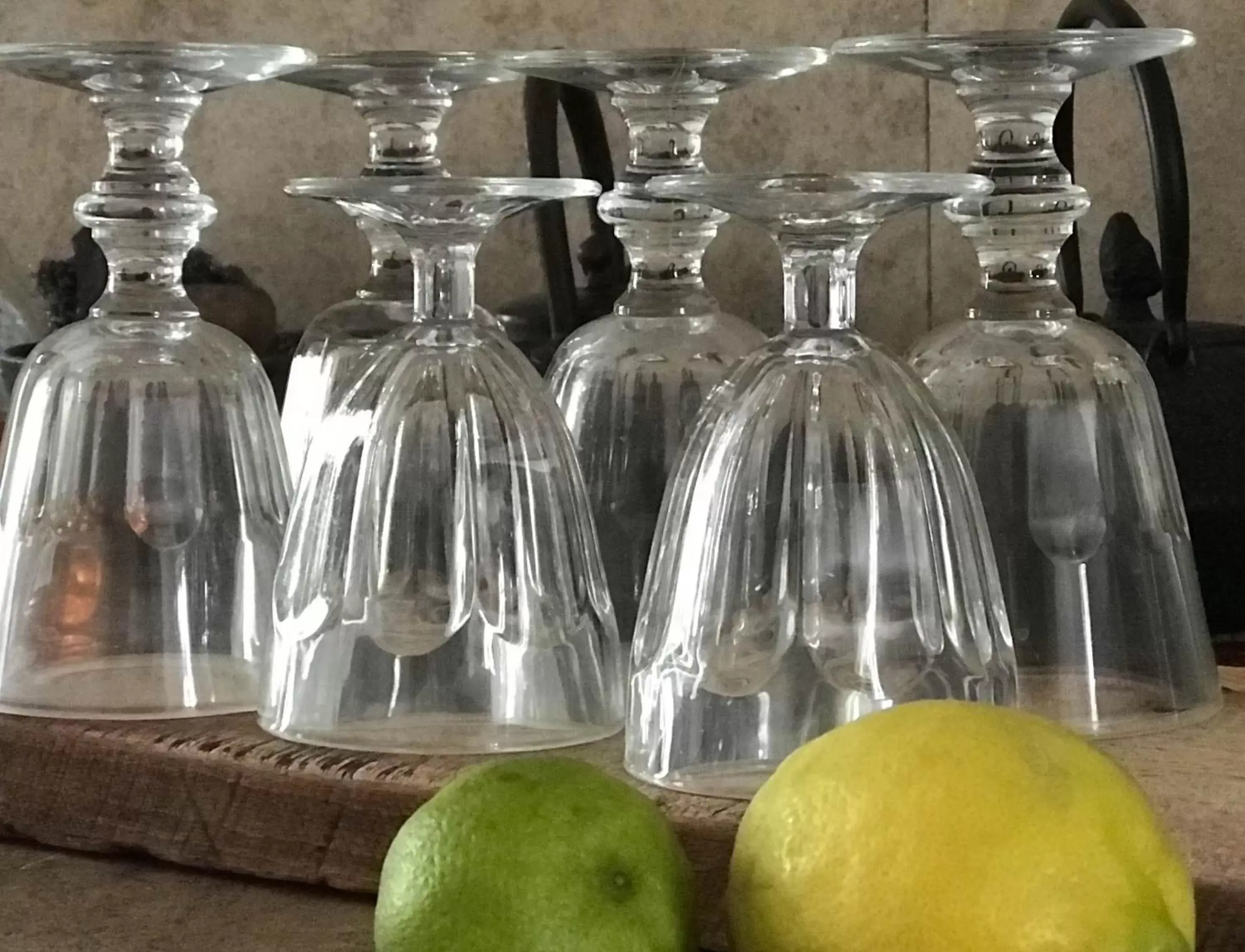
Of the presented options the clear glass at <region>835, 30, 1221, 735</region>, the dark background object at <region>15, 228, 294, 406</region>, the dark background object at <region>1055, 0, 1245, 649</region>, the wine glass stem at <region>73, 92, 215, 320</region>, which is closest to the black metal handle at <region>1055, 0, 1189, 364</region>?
the dark background object at <region>1055, 0, 1245, 649</region>

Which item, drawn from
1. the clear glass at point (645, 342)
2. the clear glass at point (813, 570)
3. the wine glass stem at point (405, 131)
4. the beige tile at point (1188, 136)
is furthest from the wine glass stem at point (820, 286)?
the beige tile at point (1188, 136)

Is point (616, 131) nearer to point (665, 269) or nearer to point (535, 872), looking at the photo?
point (665, 269)

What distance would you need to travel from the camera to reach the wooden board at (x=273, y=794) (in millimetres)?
597

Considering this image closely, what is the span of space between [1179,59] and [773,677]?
61 cm

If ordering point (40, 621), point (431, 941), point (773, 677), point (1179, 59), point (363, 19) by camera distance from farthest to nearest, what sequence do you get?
point (363, 19), point (1179, 59), point (40, 621), point (773, 677), point (431, 941)

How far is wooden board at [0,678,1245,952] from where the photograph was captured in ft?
1.96

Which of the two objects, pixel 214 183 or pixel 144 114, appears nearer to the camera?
pixel 144 114

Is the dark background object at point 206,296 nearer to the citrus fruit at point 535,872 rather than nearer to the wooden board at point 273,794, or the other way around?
the wooden board at point 273,794

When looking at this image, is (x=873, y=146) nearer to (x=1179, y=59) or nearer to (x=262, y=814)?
(x=1179, y=59)

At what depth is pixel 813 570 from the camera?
61 cm

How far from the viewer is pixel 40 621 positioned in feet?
2.42

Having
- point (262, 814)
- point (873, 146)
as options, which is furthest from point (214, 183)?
point (262, 814)

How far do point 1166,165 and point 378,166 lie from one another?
363mm

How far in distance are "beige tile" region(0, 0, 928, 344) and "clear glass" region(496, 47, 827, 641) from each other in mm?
390
